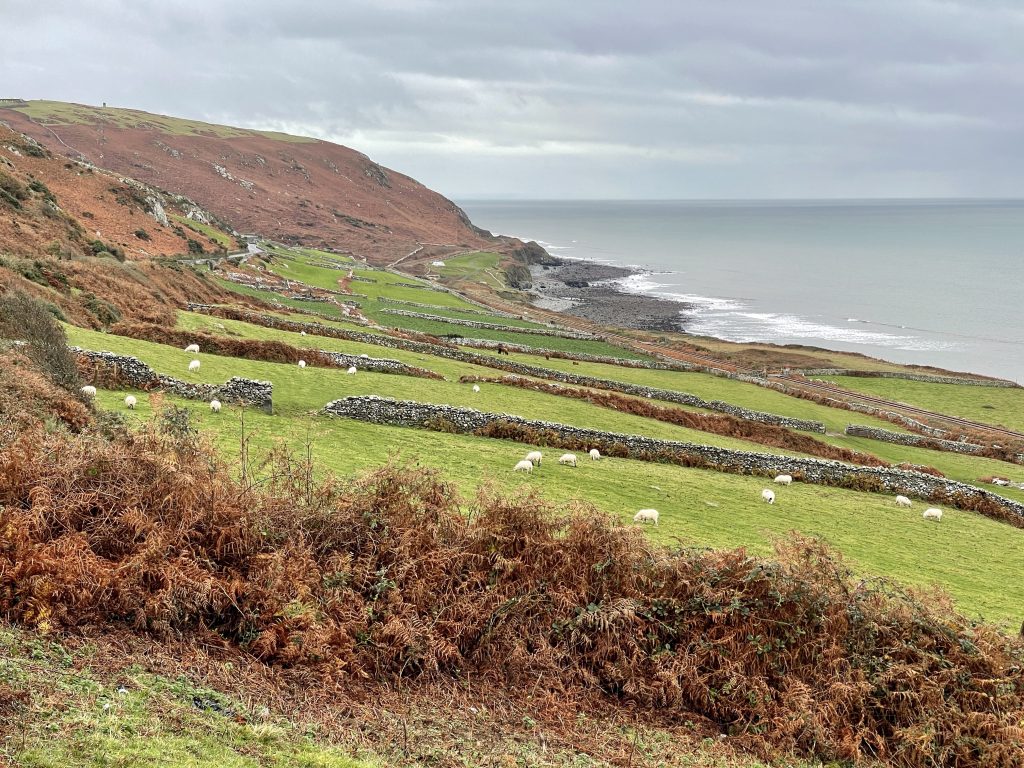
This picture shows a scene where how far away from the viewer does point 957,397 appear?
6319cm

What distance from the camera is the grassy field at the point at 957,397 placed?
57406 mm

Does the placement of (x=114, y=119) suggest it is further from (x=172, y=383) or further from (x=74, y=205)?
(x=172, y=383)

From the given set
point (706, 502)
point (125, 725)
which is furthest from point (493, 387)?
point (125, 725)

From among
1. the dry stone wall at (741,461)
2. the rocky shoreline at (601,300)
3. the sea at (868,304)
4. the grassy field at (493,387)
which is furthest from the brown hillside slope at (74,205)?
the sea at (868,304)

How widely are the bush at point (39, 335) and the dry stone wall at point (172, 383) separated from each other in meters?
1.32

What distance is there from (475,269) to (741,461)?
113m

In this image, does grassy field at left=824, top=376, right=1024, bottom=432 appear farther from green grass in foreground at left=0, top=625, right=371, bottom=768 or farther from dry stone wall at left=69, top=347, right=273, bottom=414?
green grass in foreground at left=0, top=625, right=371, bottom=768

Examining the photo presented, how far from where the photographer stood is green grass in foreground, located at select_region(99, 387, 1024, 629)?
1702cm

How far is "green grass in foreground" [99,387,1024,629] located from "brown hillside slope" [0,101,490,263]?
373 feet

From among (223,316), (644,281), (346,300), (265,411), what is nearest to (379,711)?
(265,411)

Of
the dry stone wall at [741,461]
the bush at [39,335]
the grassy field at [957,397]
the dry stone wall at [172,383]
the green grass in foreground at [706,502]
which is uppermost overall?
the grassy field at [957,397]

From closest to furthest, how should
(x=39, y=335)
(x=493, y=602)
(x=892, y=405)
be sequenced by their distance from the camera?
(x=493, y=602)
(x=39, y=335)
(x=892, y=405)

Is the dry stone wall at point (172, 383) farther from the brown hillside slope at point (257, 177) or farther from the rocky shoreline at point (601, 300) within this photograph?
the brown hillside slope at point (257, 177)

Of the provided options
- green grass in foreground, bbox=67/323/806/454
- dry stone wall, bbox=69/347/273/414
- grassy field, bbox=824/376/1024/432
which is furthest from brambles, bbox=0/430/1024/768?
grassy field, bbox=824/376/1024/432
